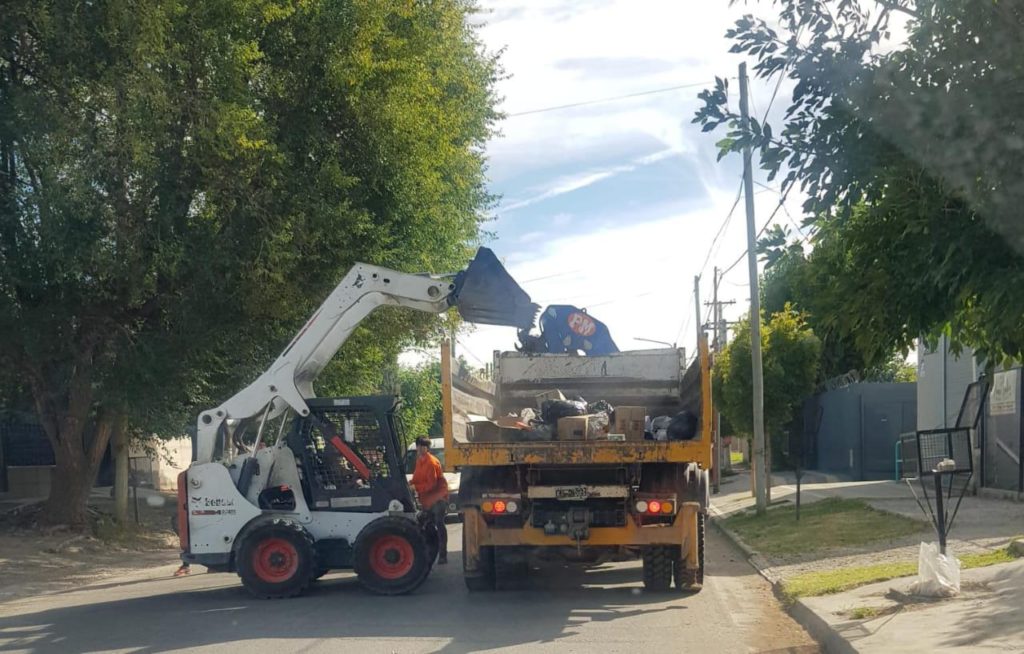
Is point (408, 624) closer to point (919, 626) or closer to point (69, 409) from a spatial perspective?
point (919, 626)

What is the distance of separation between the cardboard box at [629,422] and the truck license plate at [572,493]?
147cm

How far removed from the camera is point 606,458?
11414 millimetres

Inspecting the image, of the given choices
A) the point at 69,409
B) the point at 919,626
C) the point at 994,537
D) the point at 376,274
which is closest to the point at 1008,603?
the point at 919,626

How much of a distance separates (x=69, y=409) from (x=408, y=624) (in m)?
10.1

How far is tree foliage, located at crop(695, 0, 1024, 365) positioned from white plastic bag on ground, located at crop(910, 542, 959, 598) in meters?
3.48

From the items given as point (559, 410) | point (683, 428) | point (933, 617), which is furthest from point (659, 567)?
point (933, 617)

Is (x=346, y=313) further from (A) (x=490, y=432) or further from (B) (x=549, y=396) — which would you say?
(B) (x=549, y=396)

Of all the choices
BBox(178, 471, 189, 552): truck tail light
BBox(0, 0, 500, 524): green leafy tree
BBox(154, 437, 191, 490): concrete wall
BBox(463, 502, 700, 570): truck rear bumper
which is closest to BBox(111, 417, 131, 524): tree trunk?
BBox(0, 0, 500, 524): green leafy tree

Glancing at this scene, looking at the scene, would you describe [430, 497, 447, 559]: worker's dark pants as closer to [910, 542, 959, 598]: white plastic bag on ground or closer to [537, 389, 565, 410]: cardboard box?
[537, 389, 565, 410]: cardboard box

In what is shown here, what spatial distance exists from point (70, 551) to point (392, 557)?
729 cm

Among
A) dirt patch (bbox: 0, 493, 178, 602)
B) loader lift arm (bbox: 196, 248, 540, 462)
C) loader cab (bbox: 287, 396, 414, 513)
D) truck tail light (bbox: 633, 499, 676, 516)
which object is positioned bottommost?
dirt patch (bbox: 0, 493, 178, 602)

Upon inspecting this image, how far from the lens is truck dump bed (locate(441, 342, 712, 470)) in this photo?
11.4 m

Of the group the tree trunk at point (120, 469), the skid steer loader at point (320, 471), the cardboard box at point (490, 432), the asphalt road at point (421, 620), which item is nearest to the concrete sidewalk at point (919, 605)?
the asphalt road at point (421, 620)

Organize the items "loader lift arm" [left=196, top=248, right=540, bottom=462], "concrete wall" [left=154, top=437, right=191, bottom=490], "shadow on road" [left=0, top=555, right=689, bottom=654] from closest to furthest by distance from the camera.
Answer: "shadow on road" [left=0, top=555, right=689, bottom=654] → "loader lift arm" [left=196, top=248, right=540, bottom=462] → "concrete wall" [left=154, top=437, right=191, bottom=490]
